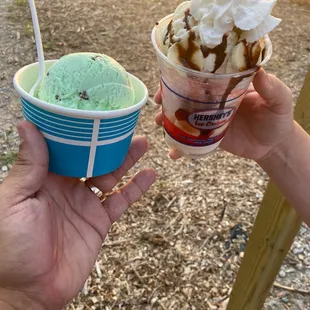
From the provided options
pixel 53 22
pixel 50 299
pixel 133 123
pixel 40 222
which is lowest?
pixel 53 22

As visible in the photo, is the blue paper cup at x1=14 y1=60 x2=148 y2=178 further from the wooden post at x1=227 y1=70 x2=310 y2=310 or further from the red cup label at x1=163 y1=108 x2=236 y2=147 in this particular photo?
the wooden post at x1=227 y1=70 x2=310 y2=310

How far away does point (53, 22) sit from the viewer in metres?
4.18

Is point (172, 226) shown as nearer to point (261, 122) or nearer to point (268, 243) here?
point (268, 243)

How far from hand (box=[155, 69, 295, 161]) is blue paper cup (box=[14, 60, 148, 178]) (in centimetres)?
21

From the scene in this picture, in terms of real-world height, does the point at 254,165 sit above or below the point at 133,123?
below

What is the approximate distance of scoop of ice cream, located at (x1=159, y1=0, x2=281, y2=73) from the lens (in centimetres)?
110

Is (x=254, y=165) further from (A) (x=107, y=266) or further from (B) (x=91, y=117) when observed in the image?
(B) (x=91, y=117)

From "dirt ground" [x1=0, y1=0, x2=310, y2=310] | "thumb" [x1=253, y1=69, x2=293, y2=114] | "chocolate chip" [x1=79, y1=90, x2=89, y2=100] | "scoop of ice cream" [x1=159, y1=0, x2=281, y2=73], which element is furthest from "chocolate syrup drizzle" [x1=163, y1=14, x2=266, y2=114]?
"dirt ground" [x1=0, y1=0, x2=310, y2=310]

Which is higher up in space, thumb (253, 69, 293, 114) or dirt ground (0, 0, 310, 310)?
thumb (253, 69, 293, 114)

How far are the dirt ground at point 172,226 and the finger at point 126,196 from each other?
870mm

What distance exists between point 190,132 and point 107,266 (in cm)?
127

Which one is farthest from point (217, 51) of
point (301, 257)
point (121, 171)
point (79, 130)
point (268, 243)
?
point (301, 257)

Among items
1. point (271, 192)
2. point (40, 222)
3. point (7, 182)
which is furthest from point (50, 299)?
point (271, 192)

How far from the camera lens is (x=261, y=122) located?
143cm
